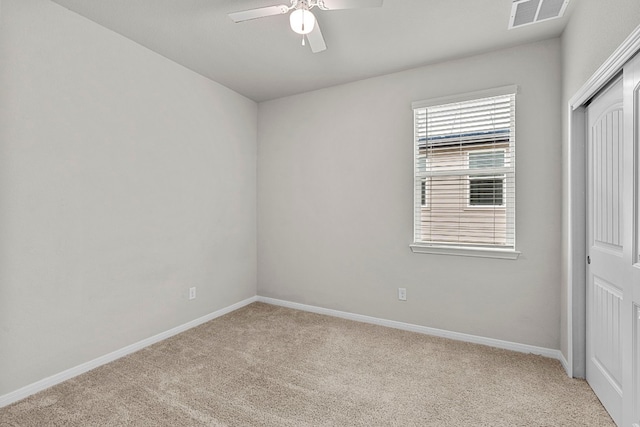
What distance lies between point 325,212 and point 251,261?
122cm

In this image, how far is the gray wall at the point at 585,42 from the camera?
153 centimetres

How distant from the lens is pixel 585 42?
6.53 feet

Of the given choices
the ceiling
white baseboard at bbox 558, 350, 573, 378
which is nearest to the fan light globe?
the ceiling

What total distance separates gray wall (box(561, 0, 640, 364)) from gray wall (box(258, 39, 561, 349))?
141 mm

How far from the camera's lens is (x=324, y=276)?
3.67 meters

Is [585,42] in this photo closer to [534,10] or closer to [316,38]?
[534,10]

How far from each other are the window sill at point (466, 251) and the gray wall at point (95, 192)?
2.22 metres

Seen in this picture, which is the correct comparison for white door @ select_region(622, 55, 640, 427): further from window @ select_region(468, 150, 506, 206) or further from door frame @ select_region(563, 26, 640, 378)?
window @ select_region(468, 150, 506, 206)

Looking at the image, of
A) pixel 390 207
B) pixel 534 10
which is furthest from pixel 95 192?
pixel 534 10

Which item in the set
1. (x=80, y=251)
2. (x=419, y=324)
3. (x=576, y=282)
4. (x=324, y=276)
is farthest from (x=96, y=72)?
(x=576, y=282)

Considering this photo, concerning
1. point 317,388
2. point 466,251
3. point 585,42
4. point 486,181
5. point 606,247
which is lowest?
point 317,388

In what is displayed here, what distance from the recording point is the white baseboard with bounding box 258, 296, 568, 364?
2.61m

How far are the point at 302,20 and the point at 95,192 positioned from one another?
2.00m

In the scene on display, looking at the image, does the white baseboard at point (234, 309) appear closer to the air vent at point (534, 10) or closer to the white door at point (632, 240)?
the white door at point (632, 240)
